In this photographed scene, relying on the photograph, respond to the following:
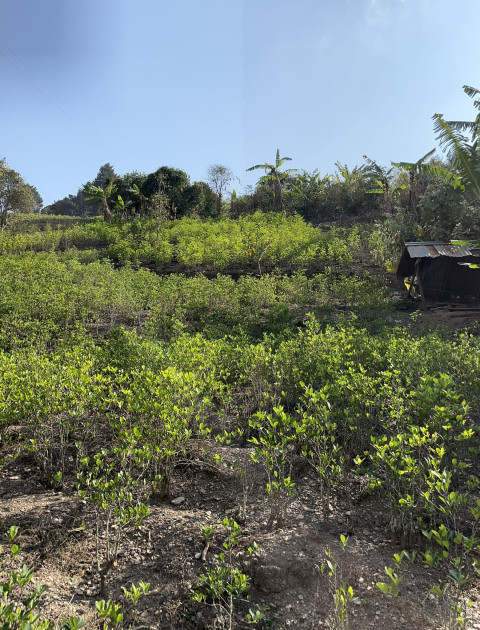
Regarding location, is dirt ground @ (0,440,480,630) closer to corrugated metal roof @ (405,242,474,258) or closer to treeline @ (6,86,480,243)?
corrugated metal roof @ (405,242,474,258)

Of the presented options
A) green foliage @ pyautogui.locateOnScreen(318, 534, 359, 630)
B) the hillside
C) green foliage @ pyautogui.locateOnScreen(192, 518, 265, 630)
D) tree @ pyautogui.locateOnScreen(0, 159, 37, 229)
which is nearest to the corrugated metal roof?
the hillside

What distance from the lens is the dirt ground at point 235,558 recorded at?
7.23 ft

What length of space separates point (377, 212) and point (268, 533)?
2344 cm

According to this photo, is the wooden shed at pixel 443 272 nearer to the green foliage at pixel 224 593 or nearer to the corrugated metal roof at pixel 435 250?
the corrugated metal roof at pixel 435 250

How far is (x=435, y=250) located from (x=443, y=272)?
1.24 m

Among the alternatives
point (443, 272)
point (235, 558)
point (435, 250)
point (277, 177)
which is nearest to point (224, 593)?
point (235, 558)

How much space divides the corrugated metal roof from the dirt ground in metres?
8.61

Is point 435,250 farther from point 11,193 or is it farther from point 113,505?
point 11,193

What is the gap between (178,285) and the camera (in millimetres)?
11094

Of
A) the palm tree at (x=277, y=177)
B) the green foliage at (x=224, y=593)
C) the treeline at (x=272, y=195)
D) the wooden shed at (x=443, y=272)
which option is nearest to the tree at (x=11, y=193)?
the treeline at (x=272, y=195)

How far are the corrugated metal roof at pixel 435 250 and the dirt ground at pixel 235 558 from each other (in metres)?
8.61

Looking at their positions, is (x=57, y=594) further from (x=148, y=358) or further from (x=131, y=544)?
(x=148, y=358)

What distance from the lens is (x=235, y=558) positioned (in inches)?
103

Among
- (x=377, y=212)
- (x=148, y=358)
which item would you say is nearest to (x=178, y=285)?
(x=148, y=358)
